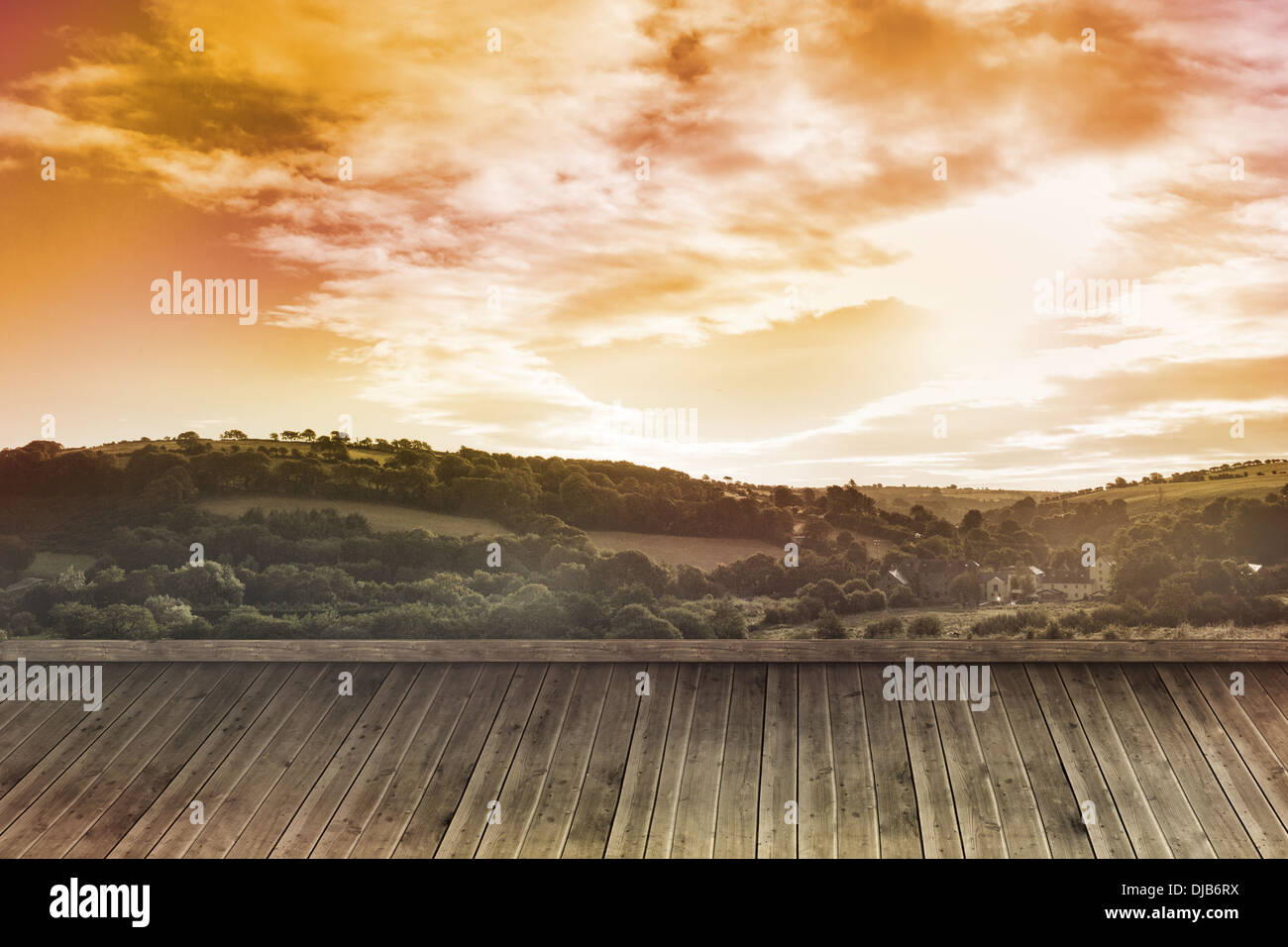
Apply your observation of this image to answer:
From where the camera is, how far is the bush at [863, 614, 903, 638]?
558 centimetres

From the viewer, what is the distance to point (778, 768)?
2.99 m

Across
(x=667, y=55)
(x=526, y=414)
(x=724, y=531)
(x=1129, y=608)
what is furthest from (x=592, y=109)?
(x=1129, y=608)

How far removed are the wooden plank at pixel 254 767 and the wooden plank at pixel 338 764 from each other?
6 cm

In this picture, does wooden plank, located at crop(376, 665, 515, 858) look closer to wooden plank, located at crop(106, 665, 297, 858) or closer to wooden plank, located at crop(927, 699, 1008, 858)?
wooden plank, located at crop(106, 665, 297, 858)

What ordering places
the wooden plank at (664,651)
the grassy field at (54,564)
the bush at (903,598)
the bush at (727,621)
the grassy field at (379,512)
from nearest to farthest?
the wooden plank at (664,651) → the bush at (903,598) → the bush at (727,621) → the grassy field at (54,564) → the grassy field at (379,512)

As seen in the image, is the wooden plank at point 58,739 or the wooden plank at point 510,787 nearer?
the wooden plank at point 510,787

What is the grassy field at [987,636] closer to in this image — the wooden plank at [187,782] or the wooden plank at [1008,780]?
the wooden plank at [1008,780]

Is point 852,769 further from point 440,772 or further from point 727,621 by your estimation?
point 727,621

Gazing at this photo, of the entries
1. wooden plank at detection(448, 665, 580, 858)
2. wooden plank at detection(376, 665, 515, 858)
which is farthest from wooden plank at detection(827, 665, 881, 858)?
wooden plank at detection(376, 665, 515, 858)

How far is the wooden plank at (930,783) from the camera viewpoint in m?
2.67

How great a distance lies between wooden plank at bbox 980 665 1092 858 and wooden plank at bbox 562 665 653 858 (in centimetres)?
113

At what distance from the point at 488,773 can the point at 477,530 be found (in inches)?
126

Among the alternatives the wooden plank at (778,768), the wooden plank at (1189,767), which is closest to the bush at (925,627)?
the wooden plank at (1189,767)
